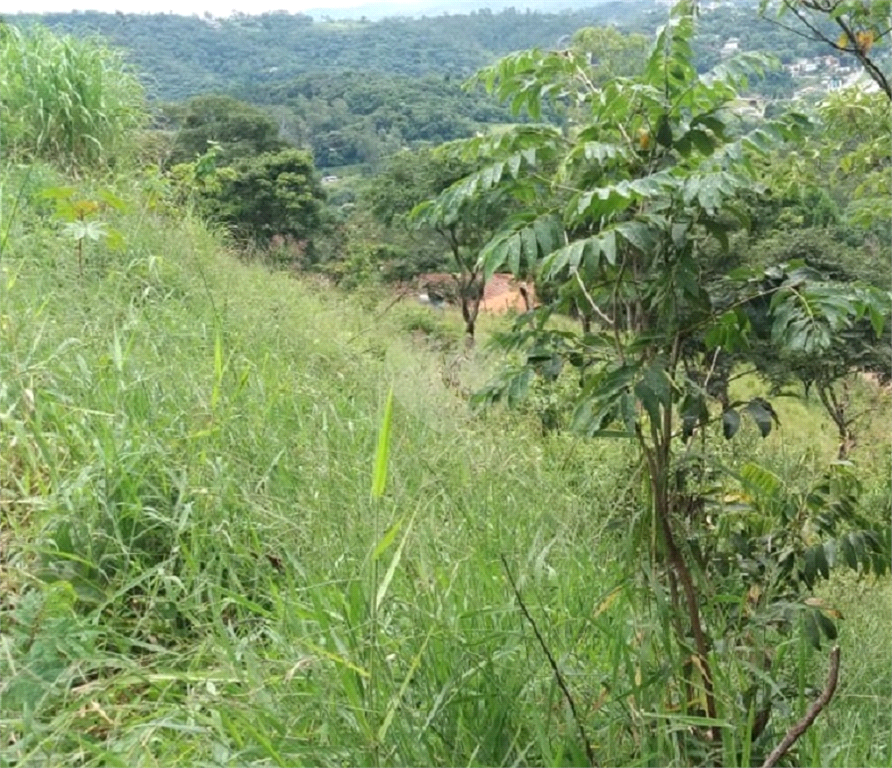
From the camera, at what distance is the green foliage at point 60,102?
15.2 feet

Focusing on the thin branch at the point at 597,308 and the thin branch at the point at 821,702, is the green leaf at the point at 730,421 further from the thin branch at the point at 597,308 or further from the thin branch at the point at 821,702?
the thin branch at the point at 821,702

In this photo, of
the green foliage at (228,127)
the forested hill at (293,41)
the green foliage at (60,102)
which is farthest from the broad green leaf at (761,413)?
the green foliage at (228,127)

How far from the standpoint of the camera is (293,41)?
454 inches

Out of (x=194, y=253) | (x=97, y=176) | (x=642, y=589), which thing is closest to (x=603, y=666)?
(x=642, y=589)

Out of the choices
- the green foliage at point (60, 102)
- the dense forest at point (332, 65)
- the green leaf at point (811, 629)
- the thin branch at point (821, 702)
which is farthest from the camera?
the dense forest at point (332, 65)

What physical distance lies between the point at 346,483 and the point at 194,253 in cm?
247

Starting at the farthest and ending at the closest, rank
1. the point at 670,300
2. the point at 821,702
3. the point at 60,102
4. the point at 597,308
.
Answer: the point at 60,102 → the point at 597,308 → the point at 670,300 → the point at 821,702

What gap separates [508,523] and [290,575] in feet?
1.56

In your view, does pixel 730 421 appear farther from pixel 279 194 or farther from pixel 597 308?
pixel 279 194

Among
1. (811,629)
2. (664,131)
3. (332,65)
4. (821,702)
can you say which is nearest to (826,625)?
(811,629)

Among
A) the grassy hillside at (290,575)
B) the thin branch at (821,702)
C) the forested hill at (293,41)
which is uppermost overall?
the forested hill at (293,41)

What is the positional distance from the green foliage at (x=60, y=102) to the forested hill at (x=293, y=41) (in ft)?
1.73

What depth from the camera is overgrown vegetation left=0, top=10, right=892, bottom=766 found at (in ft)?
3.70

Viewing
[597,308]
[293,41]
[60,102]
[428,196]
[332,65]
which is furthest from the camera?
[332,65]
